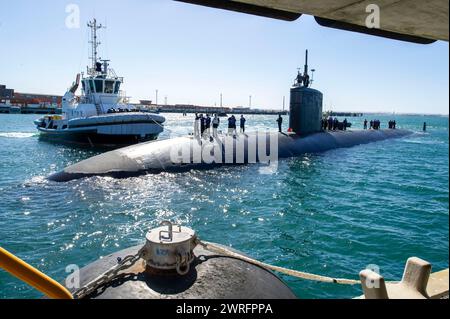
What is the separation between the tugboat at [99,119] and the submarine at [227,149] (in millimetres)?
13422

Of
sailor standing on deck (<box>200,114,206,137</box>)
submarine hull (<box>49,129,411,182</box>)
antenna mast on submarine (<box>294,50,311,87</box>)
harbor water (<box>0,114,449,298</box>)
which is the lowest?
harbor water (<box>0,114,449,298</box>)

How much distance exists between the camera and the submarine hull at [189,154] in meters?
14.4

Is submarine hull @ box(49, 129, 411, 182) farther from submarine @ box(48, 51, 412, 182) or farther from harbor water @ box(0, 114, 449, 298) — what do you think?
harbor water @ box(0, 114, 449, 298)

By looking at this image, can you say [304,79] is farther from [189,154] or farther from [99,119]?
[99,119]

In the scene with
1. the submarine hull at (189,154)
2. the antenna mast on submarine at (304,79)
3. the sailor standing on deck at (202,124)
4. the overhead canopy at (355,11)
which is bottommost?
the submarine hull at (189,154)

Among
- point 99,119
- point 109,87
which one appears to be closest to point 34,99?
point 109,87

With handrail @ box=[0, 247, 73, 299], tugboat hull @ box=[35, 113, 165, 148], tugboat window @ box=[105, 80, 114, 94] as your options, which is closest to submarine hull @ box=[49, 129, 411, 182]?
handrail @ box=[0, 247, 73, 299]

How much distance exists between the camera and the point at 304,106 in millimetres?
22578

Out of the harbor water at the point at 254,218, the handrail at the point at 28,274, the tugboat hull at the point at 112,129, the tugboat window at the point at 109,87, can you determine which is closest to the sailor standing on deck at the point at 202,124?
the harbor water at the point at 254,218

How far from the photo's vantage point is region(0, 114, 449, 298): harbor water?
325 inches

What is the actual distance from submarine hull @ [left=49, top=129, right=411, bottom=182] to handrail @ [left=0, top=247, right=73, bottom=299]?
1208 centimetres

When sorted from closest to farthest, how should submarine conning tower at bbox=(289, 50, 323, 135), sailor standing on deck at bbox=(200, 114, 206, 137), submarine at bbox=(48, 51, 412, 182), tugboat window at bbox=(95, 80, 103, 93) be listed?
submarine at bbox=(48, 51, 412, 182)
sailor standing on deck at bbox=(200, 114, 206, 137)
submarine conning tower at bbox=(289, 50, 323, 135)
tugboat window at bbox=(95, 80, 103, 93)

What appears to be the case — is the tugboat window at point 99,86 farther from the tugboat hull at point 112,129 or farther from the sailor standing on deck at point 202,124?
the sailor standing on deck at point 202,124

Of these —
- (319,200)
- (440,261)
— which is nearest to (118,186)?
(319,200)
